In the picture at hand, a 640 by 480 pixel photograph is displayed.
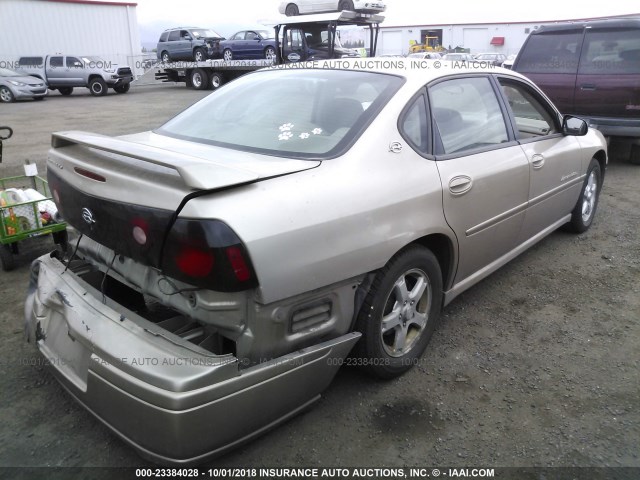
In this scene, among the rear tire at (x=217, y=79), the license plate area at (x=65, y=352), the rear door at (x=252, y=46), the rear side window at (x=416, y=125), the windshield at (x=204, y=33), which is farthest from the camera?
the windshield at (x=204, y=33)

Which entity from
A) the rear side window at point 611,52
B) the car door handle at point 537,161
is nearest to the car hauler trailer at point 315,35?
the rear side window at point 611,52

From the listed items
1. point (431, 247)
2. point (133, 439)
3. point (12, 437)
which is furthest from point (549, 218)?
point (12, 437)

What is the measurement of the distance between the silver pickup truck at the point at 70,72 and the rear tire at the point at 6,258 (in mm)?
19752

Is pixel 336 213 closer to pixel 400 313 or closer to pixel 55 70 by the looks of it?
pixel 400 313

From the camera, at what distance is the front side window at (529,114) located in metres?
3.68

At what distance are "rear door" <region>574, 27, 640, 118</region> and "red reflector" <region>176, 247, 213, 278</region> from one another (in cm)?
695

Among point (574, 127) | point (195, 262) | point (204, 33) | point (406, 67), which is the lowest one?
point (195, 262)

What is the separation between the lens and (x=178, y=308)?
203 cm

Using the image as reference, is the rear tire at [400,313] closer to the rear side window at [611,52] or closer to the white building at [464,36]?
the rear side window at [611,52]

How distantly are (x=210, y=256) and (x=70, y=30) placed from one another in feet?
98.8

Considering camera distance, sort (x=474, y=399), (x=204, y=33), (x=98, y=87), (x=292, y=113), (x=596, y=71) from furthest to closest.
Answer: (x=204, y=33), (x=98, y=87), (x=596, y=71), (x=292, y=113), (x=474, y=399)

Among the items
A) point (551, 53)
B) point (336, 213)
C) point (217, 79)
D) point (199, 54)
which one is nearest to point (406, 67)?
point (336, 213)

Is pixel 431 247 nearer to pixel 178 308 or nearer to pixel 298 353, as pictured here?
pixel 298 353

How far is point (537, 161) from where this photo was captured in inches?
136
